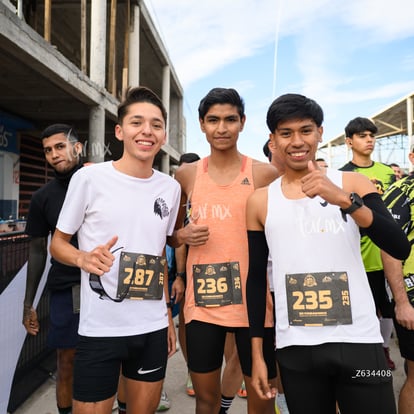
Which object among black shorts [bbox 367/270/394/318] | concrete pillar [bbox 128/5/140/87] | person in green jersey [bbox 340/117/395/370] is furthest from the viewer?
concrete pillar [bbox 128/5/140/87]

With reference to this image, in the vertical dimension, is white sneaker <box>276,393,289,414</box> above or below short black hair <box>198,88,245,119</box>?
below

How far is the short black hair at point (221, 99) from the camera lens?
228cm

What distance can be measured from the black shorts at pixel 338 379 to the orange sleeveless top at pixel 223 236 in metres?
0.55

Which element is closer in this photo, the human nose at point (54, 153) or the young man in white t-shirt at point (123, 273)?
the young man in white t-shirt at point (123, 273)

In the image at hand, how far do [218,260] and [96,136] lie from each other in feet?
23.4

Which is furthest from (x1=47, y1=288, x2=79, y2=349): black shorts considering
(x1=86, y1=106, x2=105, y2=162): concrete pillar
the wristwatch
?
(x1=86, y1=106, x2=105, y2=162): concrete pillar

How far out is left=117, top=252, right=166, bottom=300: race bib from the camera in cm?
185

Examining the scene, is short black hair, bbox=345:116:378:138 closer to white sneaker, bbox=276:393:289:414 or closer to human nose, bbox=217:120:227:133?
human nose, bbox=217:120:227:133

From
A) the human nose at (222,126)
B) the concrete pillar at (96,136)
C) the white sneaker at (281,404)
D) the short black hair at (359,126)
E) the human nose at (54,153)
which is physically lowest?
the white sneaker at (281,404)

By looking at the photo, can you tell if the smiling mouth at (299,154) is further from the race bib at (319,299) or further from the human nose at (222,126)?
the human nose at (222,126)

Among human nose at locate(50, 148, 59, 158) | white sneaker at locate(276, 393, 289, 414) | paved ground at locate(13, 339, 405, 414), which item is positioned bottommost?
paved ground at locate(13, 339, 405, 414)

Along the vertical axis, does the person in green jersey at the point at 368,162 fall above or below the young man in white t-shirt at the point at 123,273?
above

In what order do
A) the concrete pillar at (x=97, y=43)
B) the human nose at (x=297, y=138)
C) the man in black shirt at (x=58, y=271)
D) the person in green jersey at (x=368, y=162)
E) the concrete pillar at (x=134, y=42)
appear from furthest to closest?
the concrete pillar at (x=134, y=42)
the concrete pillar at (x=97, y=43)
the person in green jersey at (x=368, y=162)
the man in black shirt at (x=58, y=271)
the human nose at (x=297, y=138)

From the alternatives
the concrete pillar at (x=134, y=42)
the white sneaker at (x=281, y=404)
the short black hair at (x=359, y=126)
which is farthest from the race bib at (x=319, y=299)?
the concrete pillar at (x=134, y=42)
